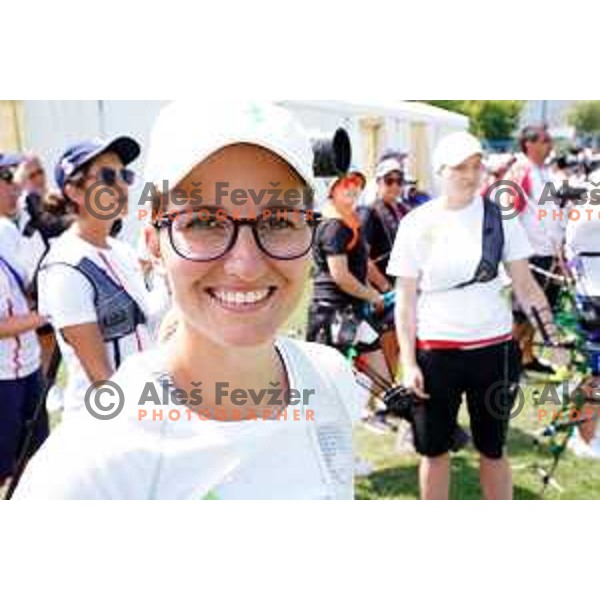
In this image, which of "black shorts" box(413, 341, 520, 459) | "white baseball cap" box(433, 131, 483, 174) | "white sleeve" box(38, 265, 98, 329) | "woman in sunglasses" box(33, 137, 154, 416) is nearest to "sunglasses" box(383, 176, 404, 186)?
"white baseball cap" box(433, 131, 483, 174)

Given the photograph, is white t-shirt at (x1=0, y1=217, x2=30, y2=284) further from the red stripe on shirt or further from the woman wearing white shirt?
the red stripe on shirt

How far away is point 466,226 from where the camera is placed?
252 centimetres

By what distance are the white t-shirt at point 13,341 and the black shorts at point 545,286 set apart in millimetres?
3233

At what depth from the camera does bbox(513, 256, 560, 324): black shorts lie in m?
4.91

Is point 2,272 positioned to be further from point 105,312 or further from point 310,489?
point 310,489

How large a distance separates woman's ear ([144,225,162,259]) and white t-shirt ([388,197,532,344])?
60.0 inches

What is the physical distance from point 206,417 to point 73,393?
1.20m

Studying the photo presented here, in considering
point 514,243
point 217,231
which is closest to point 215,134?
point 217,231

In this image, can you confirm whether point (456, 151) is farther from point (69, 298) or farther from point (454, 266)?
point (69, 298)

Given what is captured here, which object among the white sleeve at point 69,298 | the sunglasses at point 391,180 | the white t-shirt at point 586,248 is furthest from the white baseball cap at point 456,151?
the sunglasses at point 391,180

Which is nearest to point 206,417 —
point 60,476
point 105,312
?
point 60,476

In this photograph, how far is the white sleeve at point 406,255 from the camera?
255cm

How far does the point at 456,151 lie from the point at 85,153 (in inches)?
50.5

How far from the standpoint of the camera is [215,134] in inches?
37.8
